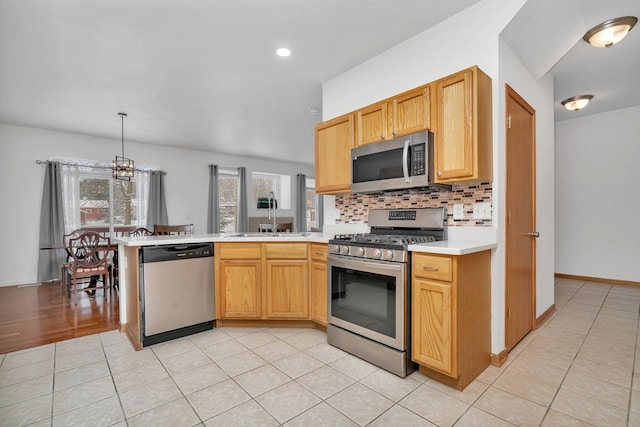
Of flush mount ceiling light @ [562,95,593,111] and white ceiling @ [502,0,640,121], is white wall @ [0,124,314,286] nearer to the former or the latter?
white ceiling @ [502,0,640,121]

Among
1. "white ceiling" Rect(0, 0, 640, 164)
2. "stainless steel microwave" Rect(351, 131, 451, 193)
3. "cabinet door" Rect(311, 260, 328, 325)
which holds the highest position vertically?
"white ceiling" Rect(0, 0, 640, 164)

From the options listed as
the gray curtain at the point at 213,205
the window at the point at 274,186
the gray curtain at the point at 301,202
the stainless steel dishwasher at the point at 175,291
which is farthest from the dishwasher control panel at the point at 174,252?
the gray curtain at the point at 301,202

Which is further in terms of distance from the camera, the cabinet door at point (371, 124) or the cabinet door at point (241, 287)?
the cabinet door at point (241, 287)

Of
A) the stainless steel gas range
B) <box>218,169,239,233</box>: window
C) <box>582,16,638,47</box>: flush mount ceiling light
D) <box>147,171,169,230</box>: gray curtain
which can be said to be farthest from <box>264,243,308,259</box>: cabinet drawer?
<box>218,169,239,233</box>: window

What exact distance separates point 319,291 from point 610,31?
322 centimetres

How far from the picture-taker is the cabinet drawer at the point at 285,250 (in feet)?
9.59

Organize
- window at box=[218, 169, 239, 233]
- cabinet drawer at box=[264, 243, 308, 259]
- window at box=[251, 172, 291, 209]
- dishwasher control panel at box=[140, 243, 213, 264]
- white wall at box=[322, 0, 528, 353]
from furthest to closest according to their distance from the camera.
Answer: window at box=[251, 172, 291, 209], window at box=[218, 169, 239, 233], cabinet drawer at box=[264, 243, 308, 259], dishwasher control panel at box=[140, 243, 213, 264], white wall at box=[322, 0, 528, 353]

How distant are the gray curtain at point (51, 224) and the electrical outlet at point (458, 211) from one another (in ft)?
20.4

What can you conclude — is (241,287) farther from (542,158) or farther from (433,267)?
(542,158)

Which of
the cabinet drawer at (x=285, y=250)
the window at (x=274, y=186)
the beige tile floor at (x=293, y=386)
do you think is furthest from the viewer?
the window at (x=274, y=186)

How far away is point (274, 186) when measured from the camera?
880 centimetres

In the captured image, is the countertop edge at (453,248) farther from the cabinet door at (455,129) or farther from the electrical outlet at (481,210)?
the cabinet door at (455,129)

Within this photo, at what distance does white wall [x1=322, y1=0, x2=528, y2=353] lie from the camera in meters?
2.21

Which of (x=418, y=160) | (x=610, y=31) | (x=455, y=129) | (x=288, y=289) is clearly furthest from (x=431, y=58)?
(x=288, y=289)
